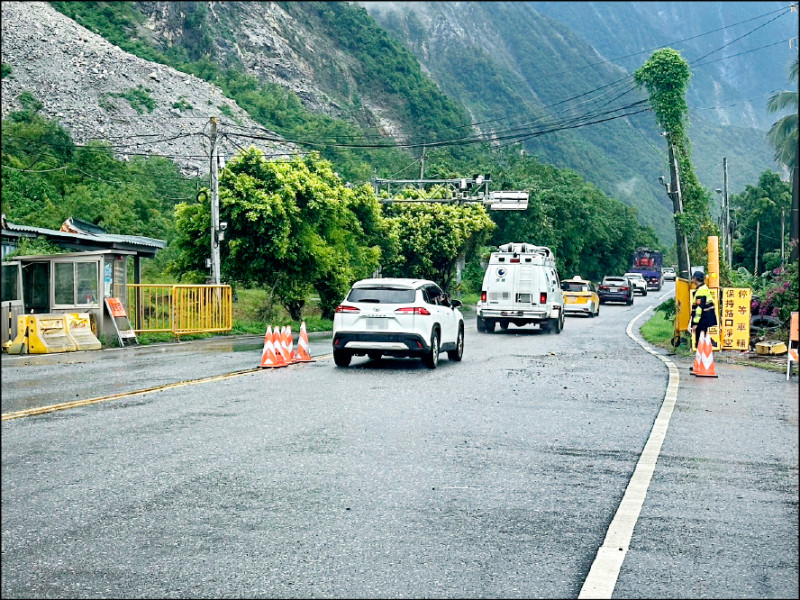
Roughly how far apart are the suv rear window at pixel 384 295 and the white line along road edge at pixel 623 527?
7318 mm

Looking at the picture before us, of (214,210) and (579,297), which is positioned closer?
(214,210)

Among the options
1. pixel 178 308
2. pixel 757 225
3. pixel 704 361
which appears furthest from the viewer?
pixel 757 225

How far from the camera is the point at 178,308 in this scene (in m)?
29.0

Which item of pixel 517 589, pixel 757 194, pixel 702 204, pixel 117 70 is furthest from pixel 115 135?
pixel 517 589

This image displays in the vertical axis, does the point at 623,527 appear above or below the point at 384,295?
below

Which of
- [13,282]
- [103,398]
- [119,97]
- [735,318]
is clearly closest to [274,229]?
[13,282]

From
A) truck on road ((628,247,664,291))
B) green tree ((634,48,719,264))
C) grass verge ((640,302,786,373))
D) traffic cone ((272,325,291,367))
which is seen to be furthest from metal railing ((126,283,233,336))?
truck on road ((628,247,664,291))

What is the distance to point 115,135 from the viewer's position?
97000 millimetres

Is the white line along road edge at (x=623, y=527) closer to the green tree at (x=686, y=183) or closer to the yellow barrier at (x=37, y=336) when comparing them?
the yellow barrier at (x=37, y=336)

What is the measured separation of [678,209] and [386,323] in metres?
21.5

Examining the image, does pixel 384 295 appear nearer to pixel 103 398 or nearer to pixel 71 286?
pixel 103 398

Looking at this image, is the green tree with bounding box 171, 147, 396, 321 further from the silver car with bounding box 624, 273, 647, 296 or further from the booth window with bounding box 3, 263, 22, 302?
the silver car with bounding box 624, 273, 647, 296

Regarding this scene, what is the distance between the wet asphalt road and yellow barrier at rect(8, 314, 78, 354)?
9074 mm

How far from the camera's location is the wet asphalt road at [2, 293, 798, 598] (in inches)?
193
